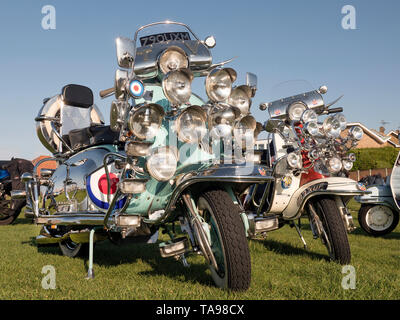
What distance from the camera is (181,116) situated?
10.1 feet

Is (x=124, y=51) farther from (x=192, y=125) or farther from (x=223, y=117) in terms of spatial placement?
(x=223, y=117)

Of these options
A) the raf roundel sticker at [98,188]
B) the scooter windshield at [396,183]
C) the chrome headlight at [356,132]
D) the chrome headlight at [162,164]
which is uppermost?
the chrome headlight at [356,132]

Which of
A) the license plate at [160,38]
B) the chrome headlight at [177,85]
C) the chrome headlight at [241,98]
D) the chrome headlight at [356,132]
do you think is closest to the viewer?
the chrome headlight at [177,85]

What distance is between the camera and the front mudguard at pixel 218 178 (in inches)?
111

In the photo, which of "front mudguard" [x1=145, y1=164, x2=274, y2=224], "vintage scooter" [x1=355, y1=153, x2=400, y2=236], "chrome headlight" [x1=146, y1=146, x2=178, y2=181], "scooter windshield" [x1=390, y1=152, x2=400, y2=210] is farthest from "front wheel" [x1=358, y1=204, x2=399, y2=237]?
"chrome headlight" [x1=146, y1=146, x2=178, y2=181]

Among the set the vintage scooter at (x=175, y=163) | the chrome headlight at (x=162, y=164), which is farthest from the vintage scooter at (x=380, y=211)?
the chrome headlight at (x=162, y=164)

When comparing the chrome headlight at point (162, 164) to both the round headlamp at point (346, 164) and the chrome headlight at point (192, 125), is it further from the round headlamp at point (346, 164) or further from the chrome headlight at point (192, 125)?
the round headlamp at point (346, 164)

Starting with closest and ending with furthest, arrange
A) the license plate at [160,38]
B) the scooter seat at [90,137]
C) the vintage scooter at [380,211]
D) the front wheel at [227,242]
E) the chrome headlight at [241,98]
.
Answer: the front wheel at [227,242] → the chrome headlight at [241,98] → the license plate at [160,38] → the scooter seat at [90,137] → the vintage scooter at [380,211]

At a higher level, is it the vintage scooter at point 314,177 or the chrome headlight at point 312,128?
the chrome headlight at point 312,128

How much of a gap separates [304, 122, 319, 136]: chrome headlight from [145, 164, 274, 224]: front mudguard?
171 centimetres

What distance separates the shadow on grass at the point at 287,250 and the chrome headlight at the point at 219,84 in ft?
7.59

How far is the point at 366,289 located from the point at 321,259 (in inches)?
49.4
